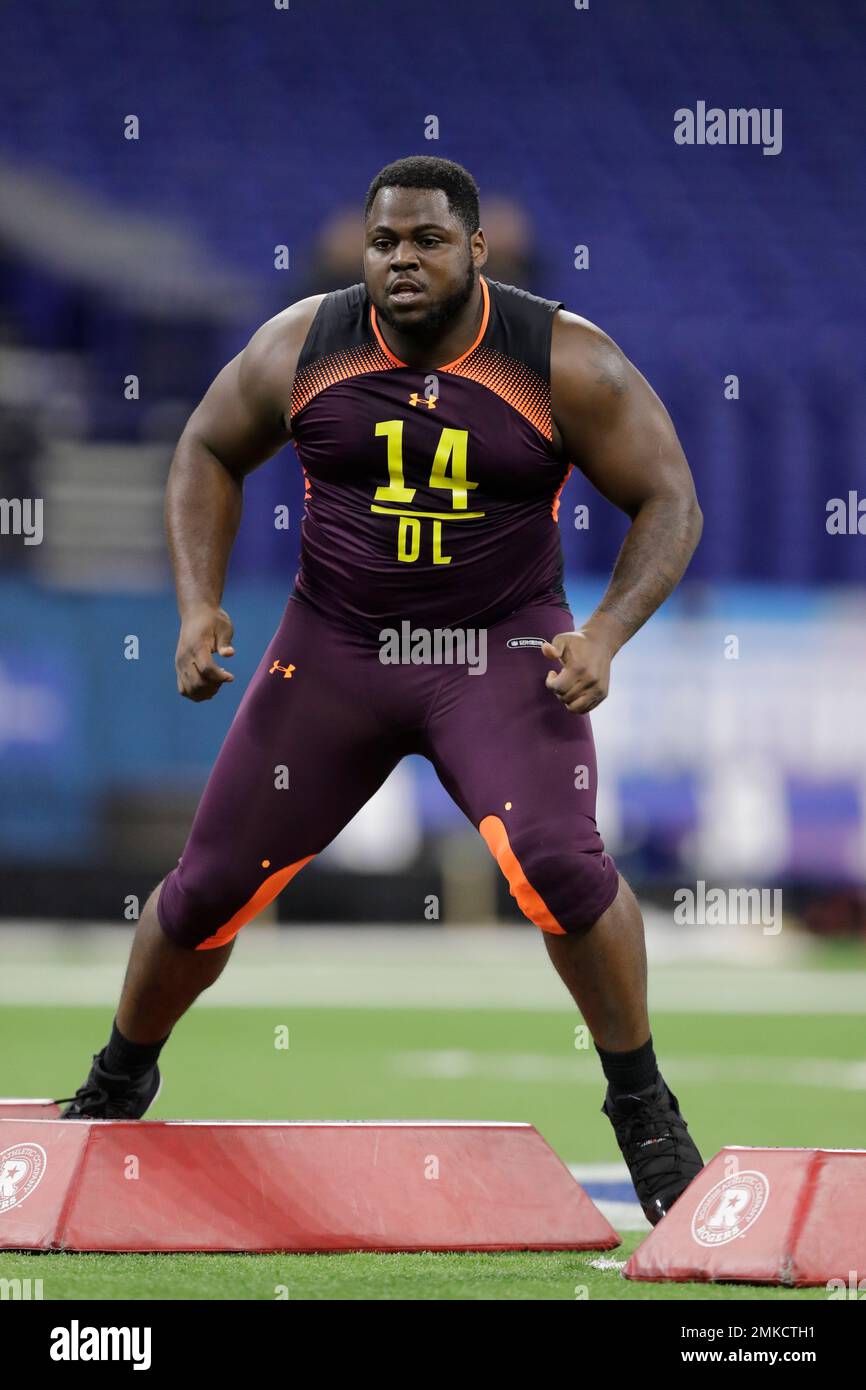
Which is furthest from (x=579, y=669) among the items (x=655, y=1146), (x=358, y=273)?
(x=358, y=273)

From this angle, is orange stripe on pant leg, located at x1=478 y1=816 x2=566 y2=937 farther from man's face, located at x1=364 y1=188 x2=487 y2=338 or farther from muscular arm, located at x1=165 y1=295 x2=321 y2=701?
man's face, located at x1=364 y1=188 x2=487 y2=338

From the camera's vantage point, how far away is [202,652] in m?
4.26

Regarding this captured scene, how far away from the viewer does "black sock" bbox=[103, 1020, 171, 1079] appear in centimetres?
451

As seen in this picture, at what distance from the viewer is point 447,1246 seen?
13.6 ft

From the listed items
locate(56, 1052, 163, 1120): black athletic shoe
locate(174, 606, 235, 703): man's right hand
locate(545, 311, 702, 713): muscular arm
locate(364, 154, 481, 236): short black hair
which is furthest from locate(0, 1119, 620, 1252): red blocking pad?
locate(364, 154, 481, 236): short black hair

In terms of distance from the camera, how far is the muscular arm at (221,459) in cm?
440

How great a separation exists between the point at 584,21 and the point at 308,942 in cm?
882

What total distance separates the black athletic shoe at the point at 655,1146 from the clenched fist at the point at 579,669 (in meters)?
0.83

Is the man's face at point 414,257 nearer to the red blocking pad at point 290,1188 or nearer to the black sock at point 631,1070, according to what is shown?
the black sock at point 631,1070

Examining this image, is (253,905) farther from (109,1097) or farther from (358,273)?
(358,273)

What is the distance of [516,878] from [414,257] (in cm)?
127

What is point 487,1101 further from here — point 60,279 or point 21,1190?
point 60,279

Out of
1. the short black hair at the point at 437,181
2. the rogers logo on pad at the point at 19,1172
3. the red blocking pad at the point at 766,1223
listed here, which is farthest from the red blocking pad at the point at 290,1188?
the short black hair at the point at 437,181

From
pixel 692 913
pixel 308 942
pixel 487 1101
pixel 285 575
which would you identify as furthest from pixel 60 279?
pixel 487 1101
